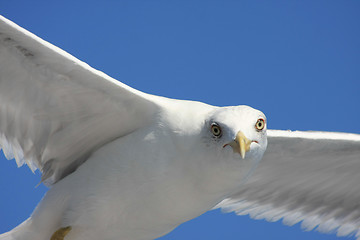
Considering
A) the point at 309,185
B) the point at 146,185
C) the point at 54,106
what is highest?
the point at 309,185

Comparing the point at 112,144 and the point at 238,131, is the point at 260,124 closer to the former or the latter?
the point at 238,131

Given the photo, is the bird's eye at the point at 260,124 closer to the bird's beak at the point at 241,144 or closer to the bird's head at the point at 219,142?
the bird's head at the point at 219,142

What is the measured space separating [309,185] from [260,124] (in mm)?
1571

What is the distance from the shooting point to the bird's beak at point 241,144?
2980 mm

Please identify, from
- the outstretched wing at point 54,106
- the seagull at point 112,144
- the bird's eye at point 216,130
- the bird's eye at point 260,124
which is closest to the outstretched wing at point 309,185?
the seagull at point 112,144

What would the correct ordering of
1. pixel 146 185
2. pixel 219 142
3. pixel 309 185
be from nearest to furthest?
1. pixel 219 142
2. pixel 146 185
3. pixel 309 185

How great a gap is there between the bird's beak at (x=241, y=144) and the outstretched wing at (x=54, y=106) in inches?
23.6

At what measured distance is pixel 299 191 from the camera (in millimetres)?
4605

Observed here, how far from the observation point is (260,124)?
3166 millimetres

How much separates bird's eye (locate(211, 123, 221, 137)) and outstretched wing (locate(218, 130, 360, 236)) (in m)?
0.87

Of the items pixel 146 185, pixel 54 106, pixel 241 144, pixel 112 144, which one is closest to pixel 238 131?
pixel 241 144

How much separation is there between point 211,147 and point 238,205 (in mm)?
1437

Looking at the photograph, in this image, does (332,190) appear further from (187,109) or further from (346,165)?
(187,109)

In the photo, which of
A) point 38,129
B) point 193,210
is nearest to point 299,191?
point 193,210
